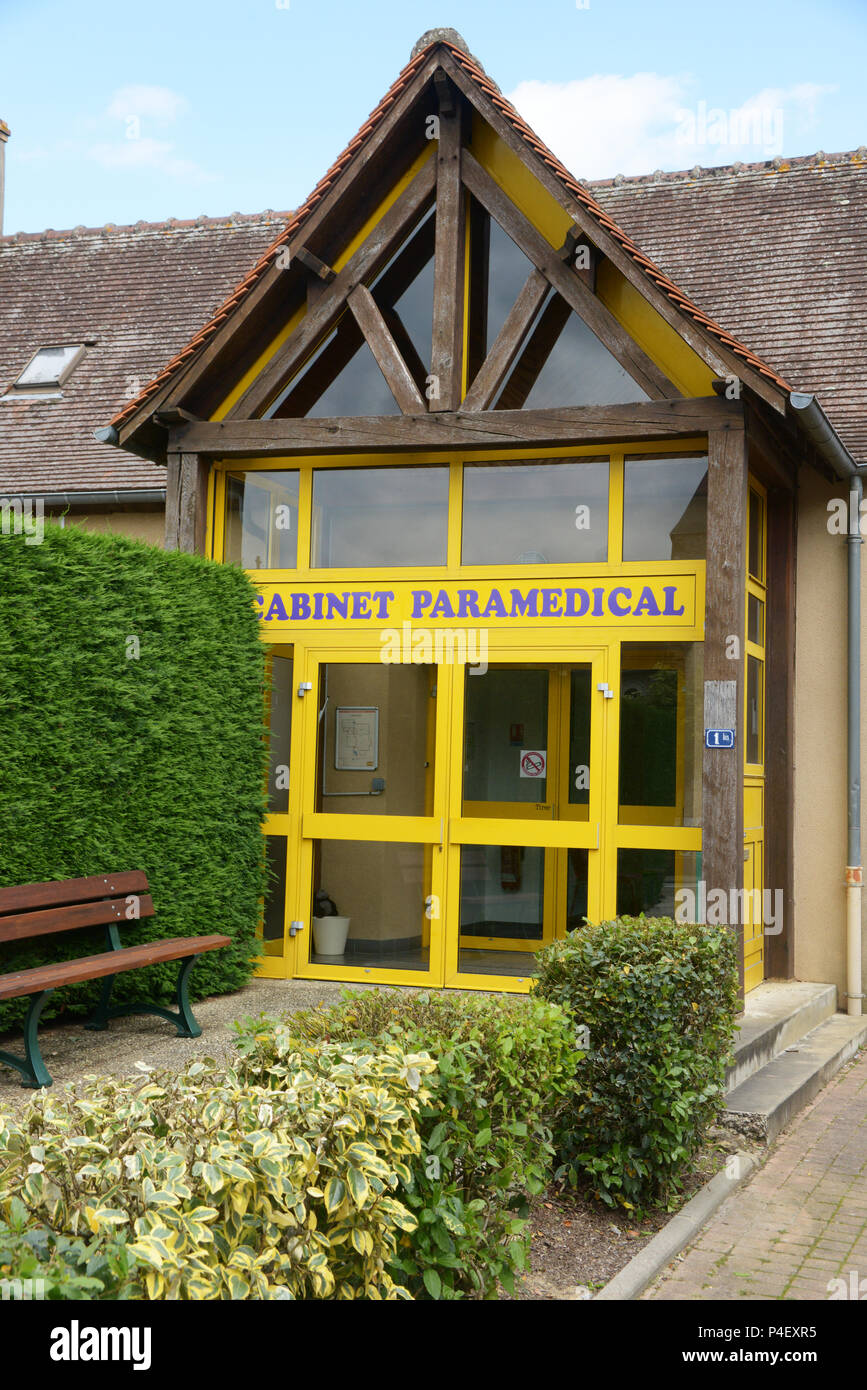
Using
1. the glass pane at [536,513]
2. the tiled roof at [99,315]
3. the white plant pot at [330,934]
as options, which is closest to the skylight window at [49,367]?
the tiled roof at [99,315]

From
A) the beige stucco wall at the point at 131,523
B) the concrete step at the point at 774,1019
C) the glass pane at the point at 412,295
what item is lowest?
the concrete step at the point at 774,1019

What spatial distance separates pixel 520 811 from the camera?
8836mm

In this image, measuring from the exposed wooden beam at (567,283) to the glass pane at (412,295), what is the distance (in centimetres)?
49

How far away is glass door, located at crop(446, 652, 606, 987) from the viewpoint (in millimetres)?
8664

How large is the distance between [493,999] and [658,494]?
492 cm

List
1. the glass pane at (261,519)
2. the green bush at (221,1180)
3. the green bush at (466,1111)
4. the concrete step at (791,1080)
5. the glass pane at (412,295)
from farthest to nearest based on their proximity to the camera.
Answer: the glass pane at (261,519) < the glass pane at (412,295) < the concrete step at (791,1080) < the green bush at (466,1111) < the green bush at (221,1180)

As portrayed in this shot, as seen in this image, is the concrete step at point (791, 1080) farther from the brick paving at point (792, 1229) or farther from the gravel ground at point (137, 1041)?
the gravel ground at point (137, 1041)

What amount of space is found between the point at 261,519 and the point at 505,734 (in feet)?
8.38

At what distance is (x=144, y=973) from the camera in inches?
303

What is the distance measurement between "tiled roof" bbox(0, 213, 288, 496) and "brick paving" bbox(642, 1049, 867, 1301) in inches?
318

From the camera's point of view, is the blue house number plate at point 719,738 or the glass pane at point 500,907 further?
the glass pane at point 500,907

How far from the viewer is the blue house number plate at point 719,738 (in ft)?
26.0
